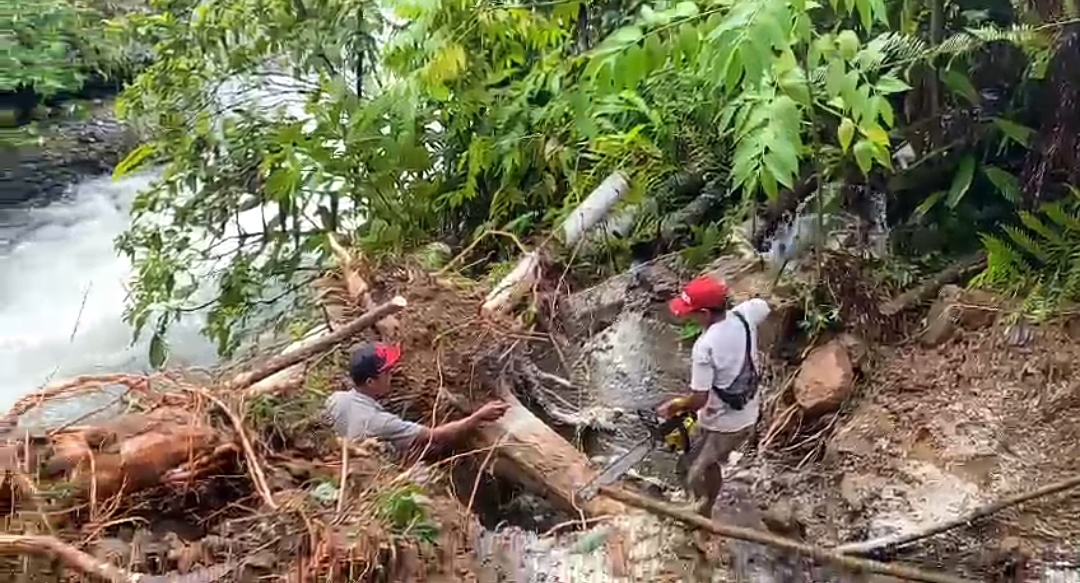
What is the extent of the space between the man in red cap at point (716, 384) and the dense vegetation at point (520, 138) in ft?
2.74

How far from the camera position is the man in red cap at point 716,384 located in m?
4.02

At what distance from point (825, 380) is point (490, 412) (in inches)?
61.0

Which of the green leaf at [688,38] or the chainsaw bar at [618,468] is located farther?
the chainsaw bar at [618,468]

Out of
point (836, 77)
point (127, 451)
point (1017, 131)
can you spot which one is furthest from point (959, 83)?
point (127, 451)

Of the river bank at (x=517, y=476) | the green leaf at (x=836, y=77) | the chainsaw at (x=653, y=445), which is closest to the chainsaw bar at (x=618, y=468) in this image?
the chainsaw at (x=653, y=445)

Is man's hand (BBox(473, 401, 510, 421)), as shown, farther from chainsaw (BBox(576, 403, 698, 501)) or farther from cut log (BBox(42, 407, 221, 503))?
cut log (BBox(42, 407, 221, 503))

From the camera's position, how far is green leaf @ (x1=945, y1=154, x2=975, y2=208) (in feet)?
17.1

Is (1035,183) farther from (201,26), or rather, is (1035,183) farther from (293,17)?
(201,26)

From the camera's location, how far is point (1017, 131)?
5098 millimetres

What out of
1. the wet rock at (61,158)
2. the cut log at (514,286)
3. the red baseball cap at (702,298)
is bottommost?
the wet rock at (61,158)

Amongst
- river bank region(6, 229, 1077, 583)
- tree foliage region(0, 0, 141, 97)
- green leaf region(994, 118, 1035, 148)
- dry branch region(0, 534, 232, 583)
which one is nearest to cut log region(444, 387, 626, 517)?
river bank region(6, 229, 1077, 583)

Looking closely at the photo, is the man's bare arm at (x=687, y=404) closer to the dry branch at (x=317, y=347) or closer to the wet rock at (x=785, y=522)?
the wet rock at (x=785, y=522)

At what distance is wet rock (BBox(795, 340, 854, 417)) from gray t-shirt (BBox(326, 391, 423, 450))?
1.80 metres

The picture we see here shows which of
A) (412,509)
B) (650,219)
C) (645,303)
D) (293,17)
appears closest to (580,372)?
(645,303)
